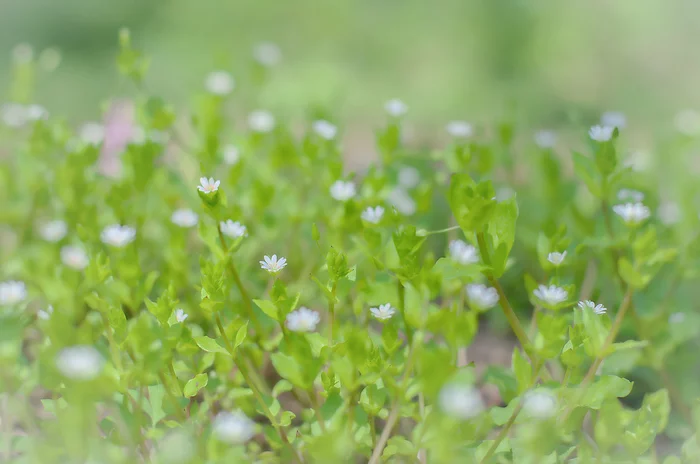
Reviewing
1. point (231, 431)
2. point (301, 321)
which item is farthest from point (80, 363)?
point (301, 321)

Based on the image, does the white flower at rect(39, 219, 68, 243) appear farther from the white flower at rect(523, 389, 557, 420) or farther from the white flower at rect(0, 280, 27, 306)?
the white flower at rect(523, 389, 557, 420)

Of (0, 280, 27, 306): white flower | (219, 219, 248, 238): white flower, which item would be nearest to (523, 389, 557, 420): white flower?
(219, 219, 248, 238): white flower

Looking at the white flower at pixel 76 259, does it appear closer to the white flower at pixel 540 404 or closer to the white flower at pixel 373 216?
the white flower at pixel 373 216

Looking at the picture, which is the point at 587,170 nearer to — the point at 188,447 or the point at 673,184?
the point at 673,184

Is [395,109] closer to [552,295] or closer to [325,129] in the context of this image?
[325,129]

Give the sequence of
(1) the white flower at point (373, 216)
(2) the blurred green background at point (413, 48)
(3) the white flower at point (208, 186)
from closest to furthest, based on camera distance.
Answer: (3) the white flower at point (208, 186) → (1) the white flower at point (373, 216) → (2) the blurred green background at point (413, 48)

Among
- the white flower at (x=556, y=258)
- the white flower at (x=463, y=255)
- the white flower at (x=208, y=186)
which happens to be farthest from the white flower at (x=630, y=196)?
the white flower at (x=208, y=186)
